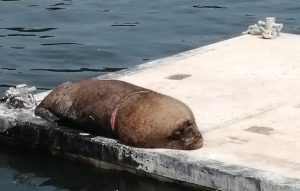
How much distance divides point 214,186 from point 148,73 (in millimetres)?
3182

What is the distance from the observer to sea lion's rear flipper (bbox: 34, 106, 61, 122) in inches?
371

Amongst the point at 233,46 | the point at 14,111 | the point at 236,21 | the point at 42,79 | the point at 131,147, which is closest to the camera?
the point at 131,147

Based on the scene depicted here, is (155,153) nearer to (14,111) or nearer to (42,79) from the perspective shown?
(14,111)

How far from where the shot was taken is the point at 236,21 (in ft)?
55.7

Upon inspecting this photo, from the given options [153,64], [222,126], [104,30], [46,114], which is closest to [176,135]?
[222,126]

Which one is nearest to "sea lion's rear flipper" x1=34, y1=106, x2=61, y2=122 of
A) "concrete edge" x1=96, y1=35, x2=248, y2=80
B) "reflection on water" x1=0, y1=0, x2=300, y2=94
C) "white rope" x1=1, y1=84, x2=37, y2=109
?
"white rope" x1=1, y1=84, x2=37, y2=109

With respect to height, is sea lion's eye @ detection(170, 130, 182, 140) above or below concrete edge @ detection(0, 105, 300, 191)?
above

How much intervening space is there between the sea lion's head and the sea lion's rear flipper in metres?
1.47

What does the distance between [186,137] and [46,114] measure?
1.74 metres

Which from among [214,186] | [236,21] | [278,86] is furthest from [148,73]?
[236,21]

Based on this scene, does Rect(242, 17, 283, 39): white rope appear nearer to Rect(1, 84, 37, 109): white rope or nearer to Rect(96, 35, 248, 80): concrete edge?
Rect(96, 35, 248, 80): concrete edge

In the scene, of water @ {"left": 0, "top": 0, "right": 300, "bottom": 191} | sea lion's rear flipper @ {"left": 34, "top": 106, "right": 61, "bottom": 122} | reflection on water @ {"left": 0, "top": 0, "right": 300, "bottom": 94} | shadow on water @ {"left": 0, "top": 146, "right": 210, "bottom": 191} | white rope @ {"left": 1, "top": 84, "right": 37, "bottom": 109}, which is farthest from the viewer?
reflection on water @ {"left": 0, "top": 0, "right": 300, "bottom": 94}

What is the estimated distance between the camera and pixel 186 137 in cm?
834

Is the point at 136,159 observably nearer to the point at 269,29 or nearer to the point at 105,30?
the point at 269,29
